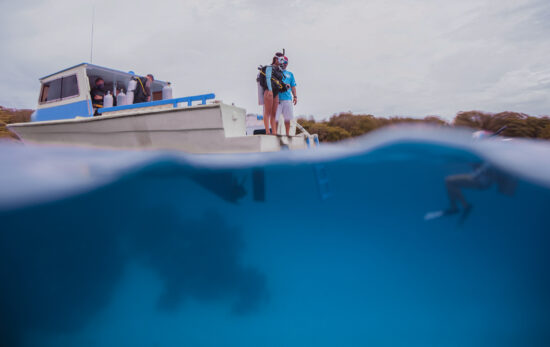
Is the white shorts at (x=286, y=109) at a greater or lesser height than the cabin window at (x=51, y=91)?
lesser

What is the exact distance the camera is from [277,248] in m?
7.94

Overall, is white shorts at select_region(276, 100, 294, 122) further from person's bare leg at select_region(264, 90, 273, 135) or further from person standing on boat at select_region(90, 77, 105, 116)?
person standing on boat at select_region(90, 77, 105, 116)

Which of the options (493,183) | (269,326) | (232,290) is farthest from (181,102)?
(493,183)

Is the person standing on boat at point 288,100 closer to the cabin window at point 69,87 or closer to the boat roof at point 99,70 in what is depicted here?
the boat roof at point 99,70

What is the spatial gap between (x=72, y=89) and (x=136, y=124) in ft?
12.9

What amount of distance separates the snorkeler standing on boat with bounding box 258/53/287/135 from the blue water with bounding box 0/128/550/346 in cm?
150

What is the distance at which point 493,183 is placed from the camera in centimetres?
596

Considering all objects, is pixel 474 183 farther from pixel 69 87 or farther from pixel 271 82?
pixel 69 87

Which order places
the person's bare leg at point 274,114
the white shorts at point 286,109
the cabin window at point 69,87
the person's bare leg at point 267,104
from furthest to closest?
the cabin window at point 69,87
the white shorts at point 286,109
the person's bare leg at point 274,114
the person's bare leg at point 267,104

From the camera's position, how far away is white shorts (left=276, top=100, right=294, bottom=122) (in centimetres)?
714

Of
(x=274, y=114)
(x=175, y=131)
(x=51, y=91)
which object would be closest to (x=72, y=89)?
(x=51, y=91)

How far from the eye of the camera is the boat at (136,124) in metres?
5.96

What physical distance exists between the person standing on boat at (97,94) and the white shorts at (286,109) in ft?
19.2

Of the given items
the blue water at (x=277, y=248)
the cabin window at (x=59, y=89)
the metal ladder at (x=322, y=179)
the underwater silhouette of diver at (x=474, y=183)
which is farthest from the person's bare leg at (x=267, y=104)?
the cabin window at (x=59, y=89)
